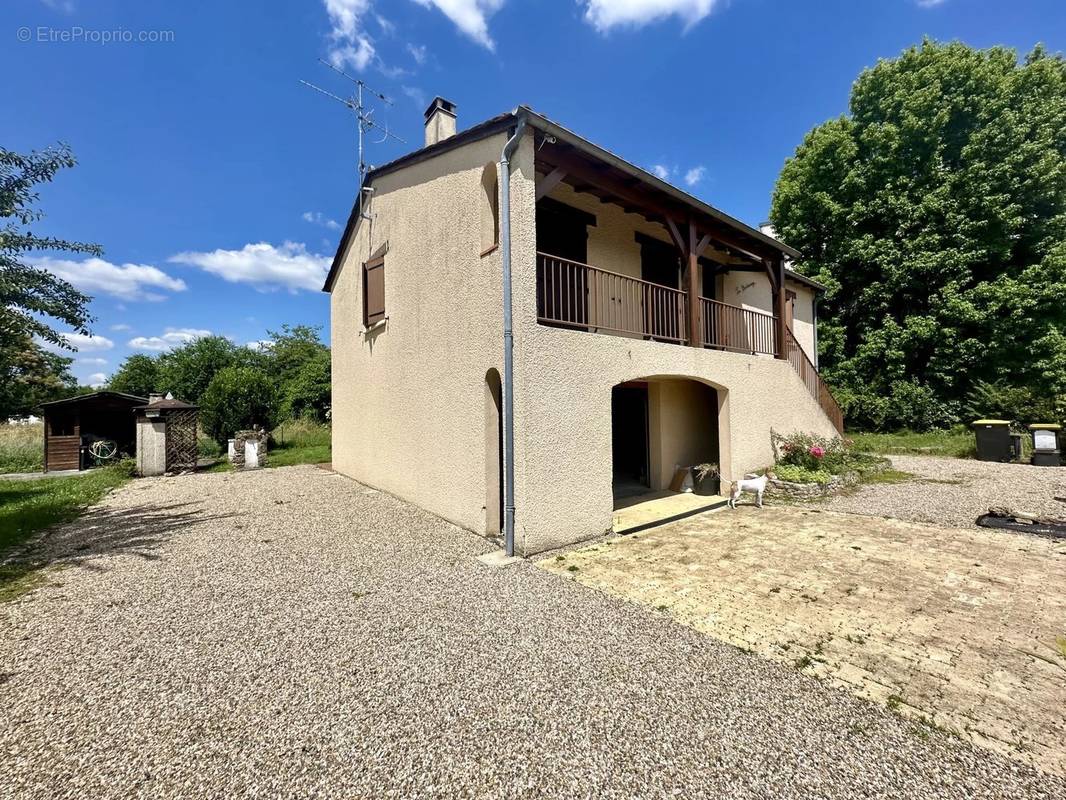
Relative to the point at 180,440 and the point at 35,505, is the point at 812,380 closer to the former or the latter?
the point at 35,505

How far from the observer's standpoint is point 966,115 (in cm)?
1703

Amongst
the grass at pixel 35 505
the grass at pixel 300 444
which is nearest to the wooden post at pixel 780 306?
the grass at pixel 35 505

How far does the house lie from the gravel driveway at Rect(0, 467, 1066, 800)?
6.21 feet

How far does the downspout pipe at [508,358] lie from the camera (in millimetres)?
5496

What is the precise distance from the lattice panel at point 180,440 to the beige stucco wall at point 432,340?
6.81m

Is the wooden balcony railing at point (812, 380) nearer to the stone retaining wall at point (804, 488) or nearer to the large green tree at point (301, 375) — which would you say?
the stone retaining wall at point (804, 488)

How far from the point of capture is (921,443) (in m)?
15.2

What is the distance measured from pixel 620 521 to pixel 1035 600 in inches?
175

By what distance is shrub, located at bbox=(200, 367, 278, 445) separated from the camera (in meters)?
17.9

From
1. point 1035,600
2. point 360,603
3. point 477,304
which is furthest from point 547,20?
point 1035,600

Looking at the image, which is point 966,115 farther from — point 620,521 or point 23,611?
point 23,611

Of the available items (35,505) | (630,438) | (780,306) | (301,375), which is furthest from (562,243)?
(301,375)

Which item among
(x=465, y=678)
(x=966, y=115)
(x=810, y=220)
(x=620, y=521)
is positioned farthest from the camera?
(x=810, y=220)

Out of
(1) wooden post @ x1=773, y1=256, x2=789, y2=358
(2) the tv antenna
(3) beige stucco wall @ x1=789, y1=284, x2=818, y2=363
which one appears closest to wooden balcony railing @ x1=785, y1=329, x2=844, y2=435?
(1) wooden post @ x1=773, y1=256, x2=789, y2=358
